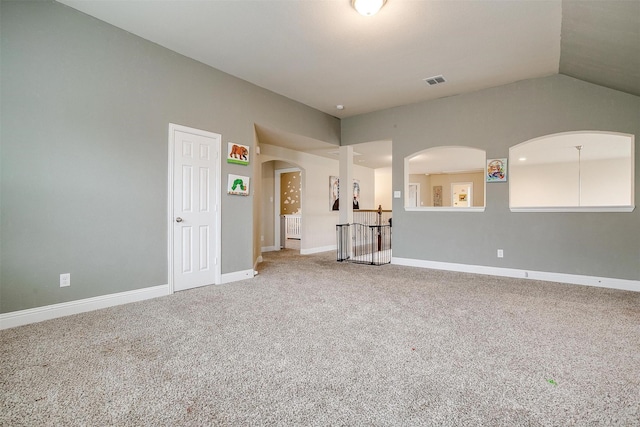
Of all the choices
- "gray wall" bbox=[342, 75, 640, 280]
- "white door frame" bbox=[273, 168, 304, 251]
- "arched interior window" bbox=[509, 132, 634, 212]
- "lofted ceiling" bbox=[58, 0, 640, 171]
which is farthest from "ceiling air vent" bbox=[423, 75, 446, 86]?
"white door frame" bbox=[273, 168, 304, 251]

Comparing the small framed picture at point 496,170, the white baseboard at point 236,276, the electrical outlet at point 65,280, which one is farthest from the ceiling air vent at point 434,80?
the electrical outlet at point 65,280

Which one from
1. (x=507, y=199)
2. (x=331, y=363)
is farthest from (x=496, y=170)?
(x=331, y=363)

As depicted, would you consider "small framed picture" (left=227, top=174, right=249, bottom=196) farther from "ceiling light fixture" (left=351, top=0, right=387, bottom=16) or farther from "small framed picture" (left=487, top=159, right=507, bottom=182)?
"small framed picture" (left=487, top=159, right=507, bottom=182)

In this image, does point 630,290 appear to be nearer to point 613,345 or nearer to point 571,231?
point 571,231

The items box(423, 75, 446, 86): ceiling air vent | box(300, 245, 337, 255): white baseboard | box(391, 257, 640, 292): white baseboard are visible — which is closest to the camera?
box(391, 257, 640, 292): white baseboard

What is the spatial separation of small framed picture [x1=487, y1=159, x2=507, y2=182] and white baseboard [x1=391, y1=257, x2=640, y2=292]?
144 centimetres

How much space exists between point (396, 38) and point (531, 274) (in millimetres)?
3910

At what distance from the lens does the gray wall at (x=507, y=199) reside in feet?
13.2

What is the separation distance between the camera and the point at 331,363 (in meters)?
2.01

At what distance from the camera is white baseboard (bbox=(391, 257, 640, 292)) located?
3.98 metres

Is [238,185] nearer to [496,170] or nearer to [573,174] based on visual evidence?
[496,170]

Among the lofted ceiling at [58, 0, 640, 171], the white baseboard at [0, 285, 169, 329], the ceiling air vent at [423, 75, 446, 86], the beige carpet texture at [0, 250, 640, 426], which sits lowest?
the beige carpet texture at [0, 250, 640, 426]

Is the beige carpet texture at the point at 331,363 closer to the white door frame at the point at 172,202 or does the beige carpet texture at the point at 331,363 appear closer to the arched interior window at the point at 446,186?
the white door frame at the point at 172,202

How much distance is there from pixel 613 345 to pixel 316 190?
20.5ft
